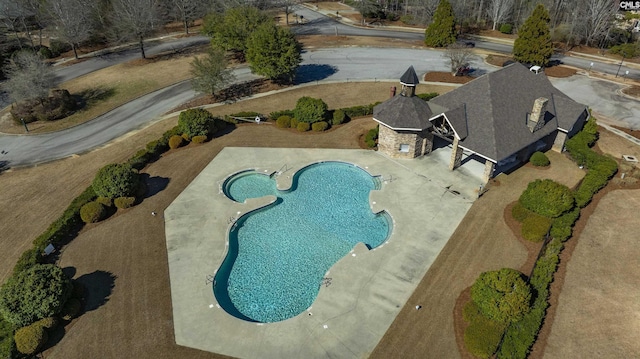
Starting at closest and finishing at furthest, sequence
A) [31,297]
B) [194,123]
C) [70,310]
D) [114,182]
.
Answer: [31,297], [70,310], [114,182], [194,123]

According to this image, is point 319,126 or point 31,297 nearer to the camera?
point 31,297

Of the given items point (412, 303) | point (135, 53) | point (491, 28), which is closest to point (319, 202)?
point (412, 303)

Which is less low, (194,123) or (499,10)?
(499,10)

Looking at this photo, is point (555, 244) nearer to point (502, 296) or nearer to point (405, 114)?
point (502, 296)

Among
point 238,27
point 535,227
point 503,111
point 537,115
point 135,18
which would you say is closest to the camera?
point 535,227

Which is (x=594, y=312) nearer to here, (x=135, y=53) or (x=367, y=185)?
(x=367, y=185)

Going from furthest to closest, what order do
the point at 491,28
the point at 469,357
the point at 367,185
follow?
the point at 491,28
the point at 367,185
the point at 469,357

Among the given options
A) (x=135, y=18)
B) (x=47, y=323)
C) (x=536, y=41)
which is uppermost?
(x=135, y=18)

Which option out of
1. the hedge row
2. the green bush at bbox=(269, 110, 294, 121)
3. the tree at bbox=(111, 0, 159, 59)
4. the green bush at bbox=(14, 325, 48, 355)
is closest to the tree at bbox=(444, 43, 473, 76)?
the hedge row

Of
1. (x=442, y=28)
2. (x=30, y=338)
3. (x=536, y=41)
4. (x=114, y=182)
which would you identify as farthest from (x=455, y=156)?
(x=442, y=28)
